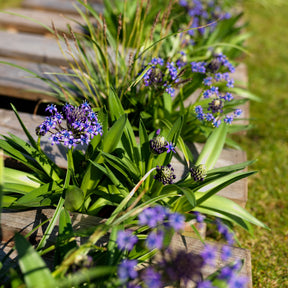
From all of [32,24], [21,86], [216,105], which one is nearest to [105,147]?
[216,105]

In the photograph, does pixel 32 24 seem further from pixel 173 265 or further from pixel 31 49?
pixel 173 265

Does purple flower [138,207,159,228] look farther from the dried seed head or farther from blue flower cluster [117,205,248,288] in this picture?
the dried seed head

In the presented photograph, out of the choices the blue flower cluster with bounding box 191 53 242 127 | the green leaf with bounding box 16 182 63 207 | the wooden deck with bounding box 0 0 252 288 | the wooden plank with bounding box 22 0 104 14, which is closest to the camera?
the green leaf with bounding box 16 182 63 207

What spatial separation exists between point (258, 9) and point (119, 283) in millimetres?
5664

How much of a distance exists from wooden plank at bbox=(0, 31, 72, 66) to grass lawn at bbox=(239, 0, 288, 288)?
6.19 ft

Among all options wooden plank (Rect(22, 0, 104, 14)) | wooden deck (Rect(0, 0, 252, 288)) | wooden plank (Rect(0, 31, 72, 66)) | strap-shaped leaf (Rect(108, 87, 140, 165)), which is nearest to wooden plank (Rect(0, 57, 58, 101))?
wooden deck (Rect(0, 0, 252, 288))

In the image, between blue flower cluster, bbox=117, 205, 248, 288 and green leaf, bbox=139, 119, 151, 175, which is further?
green leaf, bbox=139, 119, 151, 175

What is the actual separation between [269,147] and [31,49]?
2.44m

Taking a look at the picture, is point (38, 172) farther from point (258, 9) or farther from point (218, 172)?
point (258, 9)

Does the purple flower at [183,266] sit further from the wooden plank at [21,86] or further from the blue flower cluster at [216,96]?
the wooden plank at [21,86]

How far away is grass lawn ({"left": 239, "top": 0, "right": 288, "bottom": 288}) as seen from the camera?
6.60 feet

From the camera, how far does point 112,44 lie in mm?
2465

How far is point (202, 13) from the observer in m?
3.55

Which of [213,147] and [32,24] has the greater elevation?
[32,24]
